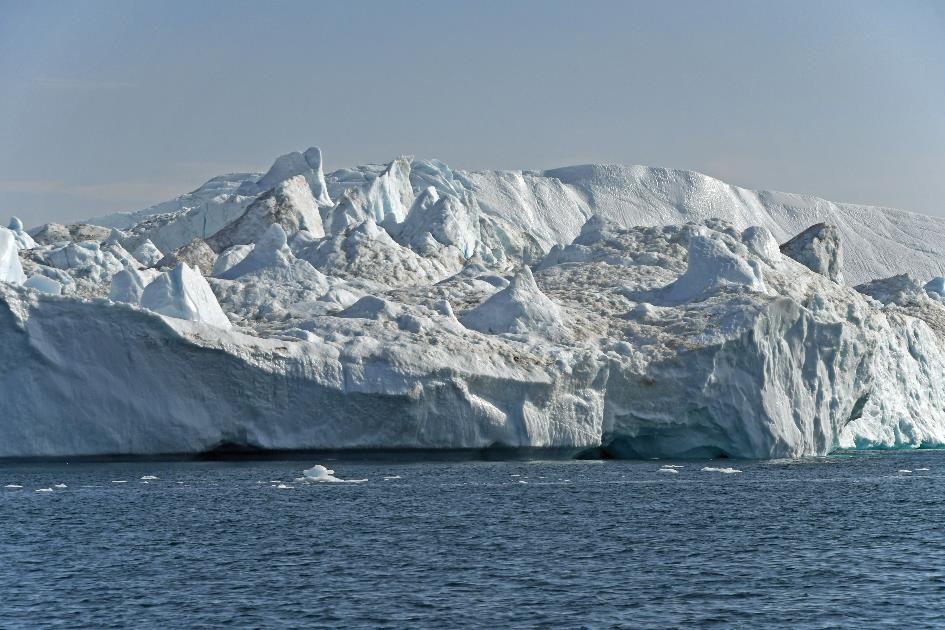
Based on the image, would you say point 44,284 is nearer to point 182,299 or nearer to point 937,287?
point 182,299

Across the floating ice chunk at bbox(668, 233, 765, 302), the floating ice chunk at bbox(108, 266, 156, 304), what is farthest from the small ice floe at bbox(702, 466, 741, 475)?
the floating ice chunk at bbox(108, 266, 156, 304)

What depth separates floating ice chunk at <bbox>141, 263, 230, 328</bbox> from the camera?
4566cm

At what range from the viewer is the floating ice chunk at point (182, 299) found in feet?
150

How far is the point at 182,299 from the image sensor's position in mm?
45812

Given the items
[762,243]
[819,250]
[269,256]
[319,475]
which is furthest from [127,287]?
[819,250]

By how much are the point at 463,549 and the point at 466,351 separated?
18.3 m

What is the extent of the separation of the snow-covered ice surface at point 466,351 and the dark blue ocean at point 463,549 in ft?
7.25

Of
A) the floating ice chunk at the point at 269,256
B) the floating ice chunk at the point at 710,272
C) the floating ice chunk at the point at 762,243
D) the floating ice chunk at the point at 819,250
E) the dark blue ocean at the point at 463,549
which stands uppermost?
the floating ice chunk at the point at 819,250

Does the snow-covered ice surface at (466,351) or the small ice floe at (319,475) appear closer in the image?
the small ice floe at (319,475)

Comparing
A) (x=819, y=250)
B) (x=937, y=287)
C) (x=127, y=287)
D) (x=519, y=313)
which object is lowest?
(x=519, y=313)

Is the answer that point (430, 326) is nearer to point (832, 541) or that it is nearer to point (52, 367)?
point (52, 367)

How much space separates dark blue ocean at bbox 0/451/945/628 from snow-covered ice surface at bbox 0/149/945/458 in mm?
2211

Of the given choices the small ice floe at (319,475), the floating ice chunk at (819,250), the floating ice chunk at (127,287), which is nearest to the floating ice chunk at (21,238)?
the floating ice chunk at (127,287)

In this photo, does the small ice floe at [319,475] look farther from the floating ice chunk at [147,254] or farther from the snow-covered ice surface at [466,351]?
the floating ice chunk at [147,254]
